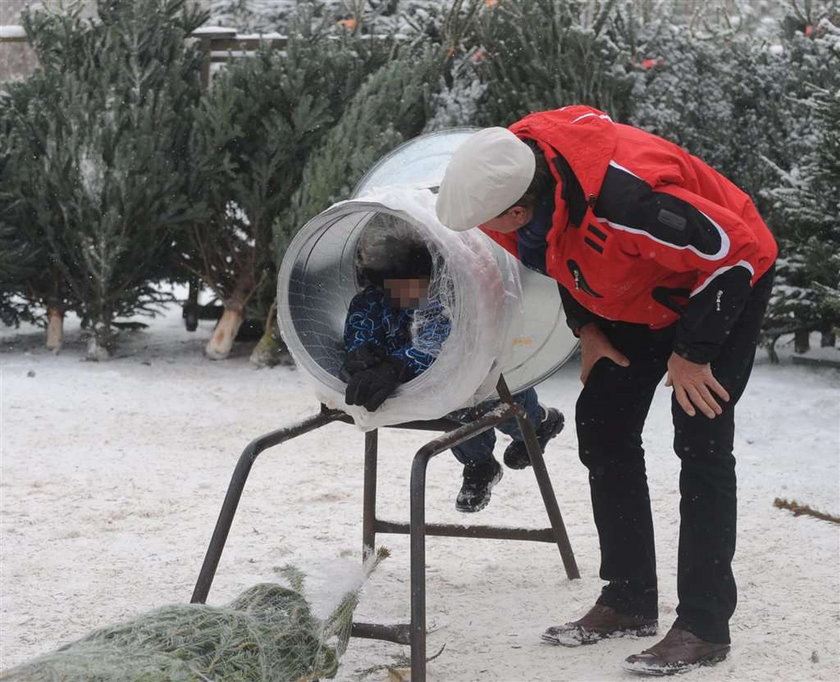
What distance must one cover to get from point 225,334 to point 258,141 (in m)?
1.20

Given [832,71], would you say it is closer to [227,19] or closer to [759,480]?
[759,480]

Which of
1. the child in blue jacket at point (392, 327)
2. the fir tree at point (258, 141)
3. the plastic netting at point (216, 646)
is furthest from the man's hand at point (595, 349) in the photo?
the fir tree at point (258, 141)

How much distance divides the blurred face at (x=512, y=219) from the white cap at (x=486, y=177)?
47 mm

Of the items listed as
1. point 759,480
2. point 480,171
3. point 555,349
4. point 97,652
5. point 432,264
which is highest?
point 480,171

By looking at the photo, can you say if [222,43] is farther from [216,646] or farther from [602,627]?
[216,646]

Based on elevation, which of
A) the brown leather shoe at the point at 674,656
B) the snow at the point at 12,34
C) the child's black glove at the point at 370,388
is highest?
the snow at the point at 12,34

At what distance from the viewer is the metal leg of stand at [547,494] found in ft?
11.7

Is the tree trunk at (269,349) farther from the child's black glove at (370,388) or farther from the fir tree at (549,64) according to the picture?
the child's black glove at (370,388)

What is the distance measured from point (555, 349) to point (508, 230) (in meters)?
1.01

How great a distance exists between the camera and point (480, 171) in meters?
2.65

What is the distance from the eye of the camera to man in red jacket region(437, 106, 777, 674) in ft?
8.78

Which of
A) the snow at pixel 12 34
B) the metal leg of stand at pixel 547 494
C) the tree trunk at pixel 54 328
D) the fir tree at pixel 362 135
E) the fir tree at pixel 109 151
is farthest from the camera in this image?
the snow at pixel 12 34

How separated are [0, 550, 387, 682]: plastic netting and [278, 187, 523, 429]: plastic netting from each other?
54 centimetres

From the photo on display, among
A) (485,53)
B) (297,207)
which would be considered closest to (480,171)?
(297,207)
